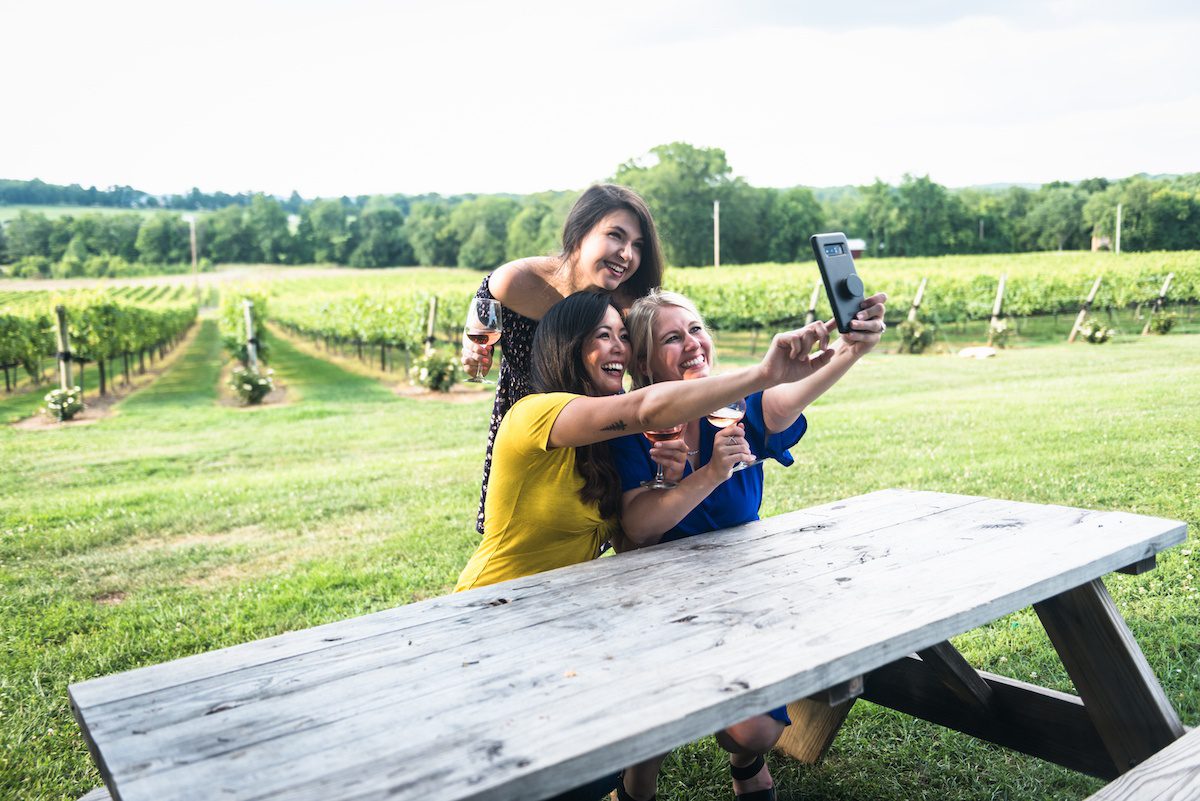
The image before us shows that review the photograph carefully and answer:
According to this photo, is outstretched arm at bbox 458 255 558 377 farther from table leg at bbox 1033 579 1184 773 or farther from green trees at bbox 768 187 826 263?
green trees at bbox 768 187 826 263

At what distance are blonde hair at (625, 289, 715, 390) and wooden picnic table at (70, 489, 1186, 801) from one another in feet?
1.47

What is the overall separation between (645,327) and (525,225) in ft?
169

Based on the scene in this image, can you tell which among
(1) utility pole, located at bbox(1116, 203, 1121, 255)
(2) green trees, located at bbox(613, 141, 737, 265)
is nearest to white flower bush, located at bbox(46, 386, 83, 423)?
(1) utility pole, located at bbox(1116, 203, 1121, 255)

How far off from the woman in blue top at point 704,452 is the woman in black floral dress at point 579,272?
0.38 meters

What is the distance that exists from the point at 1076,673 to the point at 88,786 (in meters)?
2.65

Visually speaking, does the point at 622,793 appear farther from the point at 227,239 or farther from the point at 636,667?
the point at 227,239

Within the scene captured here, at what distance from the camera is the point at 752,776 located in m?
2.30

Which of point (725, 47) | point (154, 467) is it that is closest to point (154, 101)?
point (725, 47)

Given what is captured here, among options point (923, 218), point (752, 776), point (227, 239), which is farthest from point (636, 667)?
point (227, 239)

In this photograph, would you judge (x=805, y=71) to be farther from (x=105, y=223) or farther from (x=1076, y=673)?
(x=1076, y=673)

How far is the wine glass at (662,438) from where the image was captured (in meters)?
2.13

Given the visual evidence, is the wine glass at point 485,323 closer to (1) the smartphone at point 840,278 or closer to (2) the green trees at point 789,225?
(1) the smartphone at point 840,278

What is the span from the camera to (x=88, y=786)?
2699mm

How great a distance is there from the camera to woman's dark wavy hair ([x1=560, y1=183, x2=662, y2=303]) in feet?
9.48
